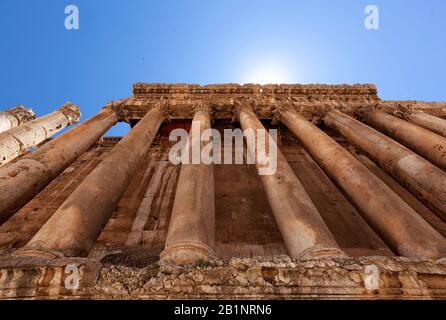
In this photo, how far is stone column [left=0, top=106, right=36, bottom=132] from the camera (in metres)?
15.1

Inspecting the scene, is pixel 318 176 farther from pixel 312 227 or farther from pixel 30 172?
pixel 30 172

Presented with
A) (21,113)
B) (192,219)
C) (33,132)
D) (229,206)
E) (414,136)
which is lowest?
(192,219)

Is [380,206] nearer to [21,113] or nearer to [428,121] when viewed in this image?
[428,121]

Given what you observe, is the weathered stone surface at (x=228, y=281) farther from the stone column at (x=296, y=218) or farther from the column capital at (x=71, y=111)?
the column capital at (x=71, y=111)

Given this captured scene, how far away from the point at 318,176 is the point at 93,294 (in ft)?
41.1

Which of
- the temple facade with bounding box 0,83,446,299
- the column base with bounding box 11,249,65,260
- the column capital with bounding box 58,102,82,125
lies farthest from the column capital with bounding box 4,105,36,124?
the column base with bounding box 11,249,65,260

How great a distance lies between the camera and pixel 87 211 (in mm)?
8398

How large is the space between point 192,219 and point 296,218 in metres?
2.91

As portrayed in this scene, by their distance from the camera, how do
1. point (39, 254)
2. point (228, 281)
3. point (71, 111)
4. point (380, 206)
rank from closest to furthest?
point (228, 281) → point (39, 254) → point (380, 206) → point (71, 111)

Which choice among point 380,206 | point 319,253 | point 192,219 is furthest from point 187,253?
point 380,206

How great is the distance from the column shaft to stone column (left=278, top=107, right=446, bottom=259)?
257 inches

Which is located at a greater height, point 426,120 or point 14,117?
point 14,117

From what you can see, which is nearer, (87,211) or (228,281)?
(228,281)

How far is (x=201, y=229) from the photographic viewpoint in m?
7.70
